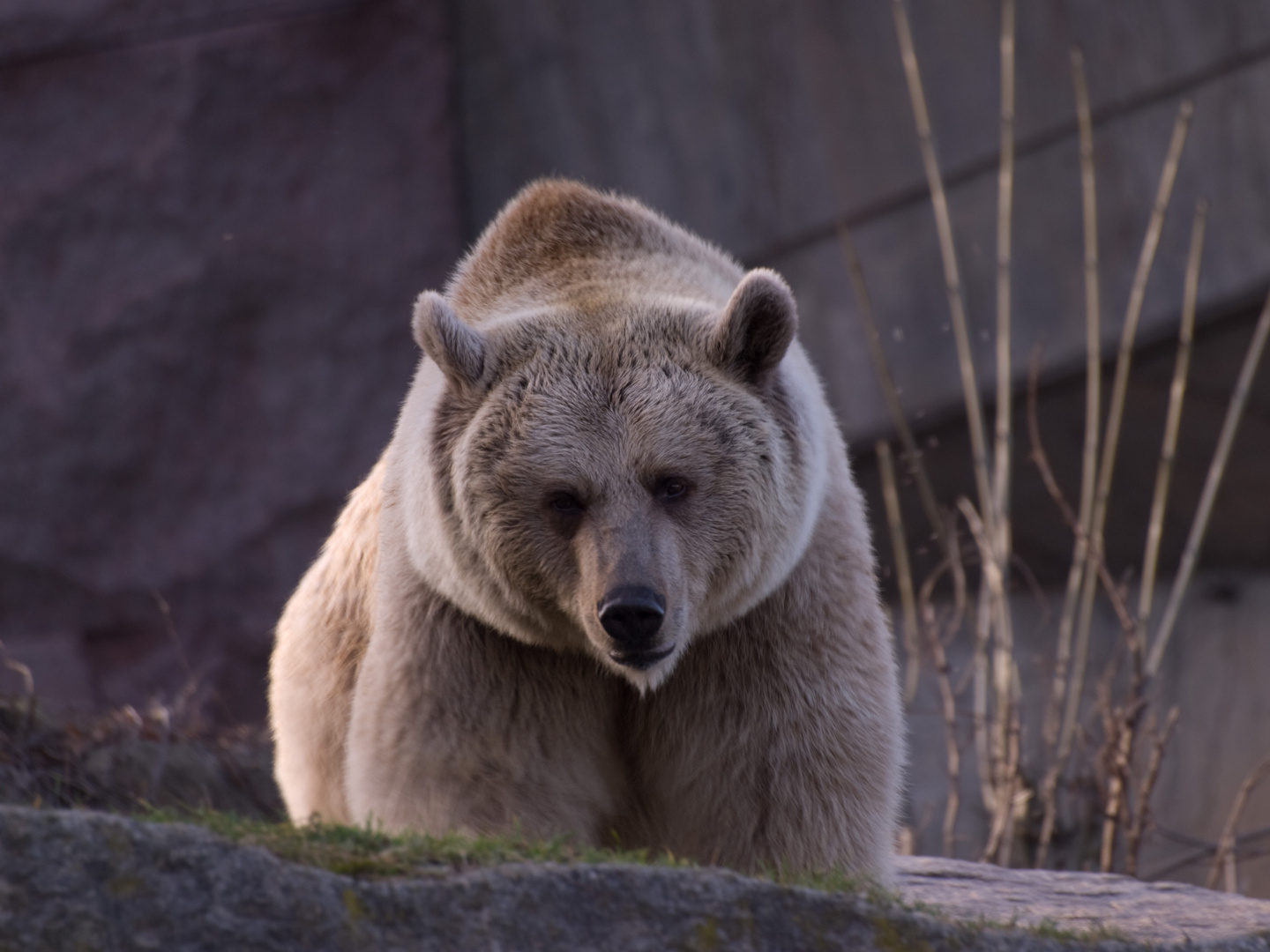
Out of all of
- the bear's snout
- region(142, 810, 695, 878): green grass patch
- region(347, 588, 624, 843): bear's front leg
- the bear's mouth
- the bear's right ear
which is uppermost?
the bear's right ear

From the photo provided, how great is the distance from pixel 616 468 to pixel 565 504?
143 mm

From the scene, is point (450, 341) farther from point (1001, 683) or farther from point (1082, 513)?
point (1082, 513)

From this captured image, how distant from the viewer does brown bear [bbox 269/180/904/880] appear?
332 cm

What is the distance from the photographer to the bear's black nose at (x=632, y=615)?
3037 mm

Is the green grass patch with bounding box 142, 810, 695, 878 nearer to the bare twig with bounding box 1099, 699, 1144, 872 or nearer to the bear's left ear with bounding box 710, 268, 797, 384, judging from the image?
the bear's left ear with bounding box 710, 268, 797, 384

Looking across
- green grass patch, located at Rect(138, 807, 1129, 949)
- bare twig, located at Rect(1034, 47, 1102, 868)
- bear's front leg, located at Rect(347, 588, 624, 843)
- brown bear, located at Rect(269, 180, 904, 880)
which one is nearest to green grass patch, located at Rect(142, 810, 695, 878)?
green grass patch, located at Rect(138, 807, 1129, 949)

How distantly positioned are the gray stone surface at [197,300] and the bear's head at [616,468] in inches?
181

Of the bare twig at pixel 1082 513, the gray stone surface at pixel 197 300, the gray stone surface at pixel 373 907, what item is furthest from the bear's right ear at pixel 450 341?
the gray stone surface at pixel 197 300

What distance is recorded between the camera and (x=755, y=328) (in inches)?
137

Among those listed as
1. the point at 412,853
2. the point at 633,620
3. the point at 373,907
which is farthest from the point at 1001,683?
the point at 373,907

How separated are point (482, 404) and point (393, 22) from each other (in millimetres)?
5154

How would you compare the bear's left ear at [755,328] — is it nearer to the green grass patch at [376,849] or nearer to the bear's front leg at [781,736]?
the bear's front leg at [781,736]

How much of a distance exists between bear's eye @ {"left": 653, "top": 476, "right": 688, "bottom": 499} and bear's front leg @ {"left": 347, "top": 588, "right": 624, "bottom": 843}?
0.52 meters

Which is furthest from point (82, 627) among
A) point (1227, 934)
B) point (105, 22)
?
point (1227, 934)
